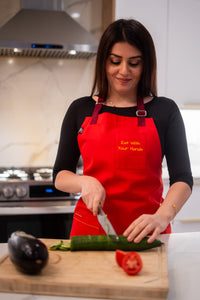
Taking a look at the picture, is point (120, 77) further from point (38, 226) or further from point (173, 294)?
point (38, 226)

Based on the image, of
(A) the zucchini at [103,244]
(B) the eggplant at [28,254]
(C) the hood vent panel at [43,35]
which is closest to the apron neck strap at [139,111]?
(A) the zucchini at [103,244]

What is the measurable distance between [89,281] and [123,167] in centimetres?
55

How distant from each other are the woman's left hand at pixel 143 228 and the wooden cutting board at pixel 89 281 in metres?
0.09

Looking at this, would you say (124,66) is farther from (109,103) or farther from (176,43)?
(176,43)

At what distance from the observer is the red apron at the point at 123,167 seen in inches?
52.4

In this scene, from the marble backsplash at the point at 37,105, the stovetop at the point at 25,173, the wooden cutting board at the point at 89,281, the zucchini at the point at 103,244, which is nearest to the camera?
the wooden cutting board at the point at 89,281

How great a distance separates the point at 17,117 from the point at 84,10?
0.89 metres

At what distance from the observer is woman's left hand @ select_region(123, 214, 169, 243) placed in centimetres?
103

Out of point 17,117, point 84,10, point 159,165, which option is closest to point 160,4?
point 84,10

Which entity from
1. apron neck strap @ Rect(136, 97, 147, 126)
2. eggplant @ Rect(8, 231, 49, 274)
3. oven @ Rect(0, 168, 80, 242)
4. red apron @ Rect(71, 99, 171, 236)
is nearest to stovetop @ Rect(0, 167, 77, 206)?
oven @ Rect(0, 168, 80, 242)

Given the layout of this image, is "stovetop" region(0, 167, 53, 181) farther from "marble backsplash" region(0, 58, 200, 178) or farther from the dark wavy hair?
the dark wavy hair

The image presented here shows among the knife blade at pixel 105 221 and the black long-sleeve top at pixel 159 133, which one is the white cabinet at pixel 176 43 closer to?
the black long-sleeve top at pixel 159 133

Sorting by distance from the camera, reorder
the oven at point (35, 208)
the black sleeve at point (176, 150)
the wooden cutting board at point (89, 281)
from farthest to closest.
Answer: the oven at point (35, 208)
the black sleeve at point (176, 150)
the wooden cutting board at point (89, 281)

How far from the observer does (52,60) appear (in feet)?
8.76
